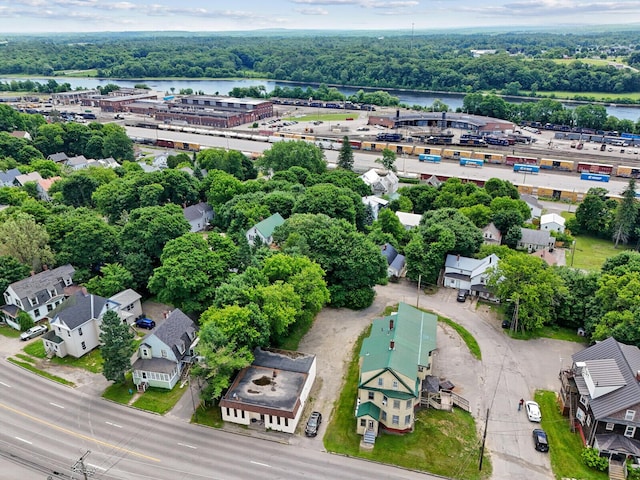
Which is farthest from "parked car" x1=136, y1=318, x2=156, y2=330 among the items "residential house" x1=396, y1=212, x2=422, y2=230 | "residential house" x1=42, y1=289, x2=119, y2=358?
"residential house" x1=396, y1=212, x2=422, y2=230

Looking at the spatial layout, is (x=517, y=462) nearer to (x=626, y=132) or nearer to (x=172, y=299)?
(x=172, y=299)

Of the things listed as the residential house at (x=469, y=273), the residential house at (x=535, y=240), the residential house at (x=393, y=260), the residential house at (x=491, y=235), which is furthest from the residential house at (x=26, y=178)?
the residential house at (x=535, y=240)

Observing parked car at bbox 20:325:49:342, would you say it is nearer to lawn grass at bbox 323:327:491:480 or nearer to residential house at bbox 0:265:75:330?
residential house at bbox 0:265:75:330

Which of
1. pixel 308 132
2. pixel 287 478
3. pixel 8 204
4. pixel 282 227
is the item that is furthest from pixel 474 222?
pixel 308 132

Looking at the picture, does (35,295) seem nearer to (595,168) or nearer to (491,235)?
(491,235)

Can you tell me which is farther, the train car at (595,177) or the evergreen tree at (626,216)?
the train car at (595,177)

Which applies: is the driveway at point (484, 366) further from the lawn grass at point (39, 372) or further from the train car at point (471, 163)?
the train car at point (471, 163)
